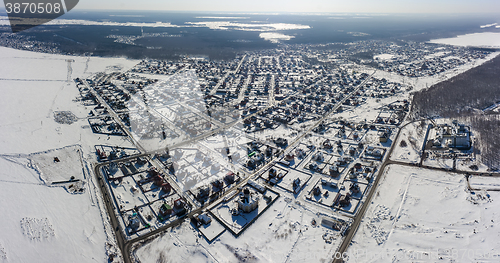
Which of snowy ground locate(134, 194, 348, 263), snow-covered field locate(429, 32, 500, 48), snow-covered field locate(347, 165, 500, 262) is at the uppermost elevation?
snow-covered field locate(429, 32, 500, 48)

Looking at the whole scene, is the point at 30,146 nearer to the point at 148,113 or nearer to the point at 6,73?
the point at 148,113

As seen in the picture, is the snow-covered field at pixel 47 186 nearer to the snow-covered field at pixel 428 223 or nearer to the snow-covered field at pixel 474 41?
the snow-covered field at pixel 428 223

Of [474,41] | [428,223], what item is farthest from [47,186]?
[474,41]

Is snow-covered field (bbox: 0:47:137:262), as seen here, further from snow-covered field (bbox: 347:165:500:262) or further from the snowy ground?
snow-covered field (bbox: 347:165:500:262)

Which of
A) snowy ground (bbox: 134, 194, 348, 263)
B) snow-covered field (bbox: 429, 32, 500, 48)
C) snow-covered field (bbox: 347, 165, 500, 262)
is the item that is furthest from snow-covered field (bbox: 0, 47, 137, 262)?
snow-covered field (bbox: 429, 32, 500, 48)

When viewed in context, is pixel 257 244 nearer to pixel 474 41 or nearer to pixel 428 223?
pixel 428 223
